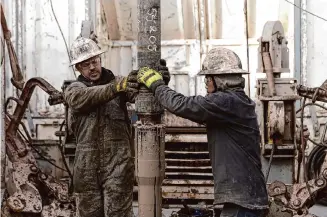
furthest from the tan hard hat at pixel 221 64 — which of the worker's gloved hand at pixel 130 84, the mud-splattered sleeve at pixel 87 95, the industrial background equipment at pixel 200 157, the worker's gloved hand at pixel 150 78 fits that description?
the industrial background equipment at pixel 200 157

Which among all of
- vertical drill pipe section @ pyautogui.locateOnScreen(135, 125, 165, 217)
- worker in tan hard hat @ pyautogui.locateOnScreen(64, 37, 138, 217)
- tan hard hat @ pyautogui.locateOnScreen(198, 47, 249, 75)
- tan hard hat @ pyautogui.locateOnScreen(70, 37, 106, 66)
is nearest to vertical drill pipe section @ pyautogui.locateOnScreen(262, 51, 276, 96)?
worker in tan hard hat @ pyautogui.locateOnScreen(64, 37, 138, 217)

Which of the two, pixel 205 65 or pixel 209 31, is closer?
pixel 205 65

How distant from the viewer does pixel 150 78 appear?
514cm

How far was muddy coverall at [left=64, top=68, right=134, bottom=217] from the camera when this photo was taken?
589 centimetres

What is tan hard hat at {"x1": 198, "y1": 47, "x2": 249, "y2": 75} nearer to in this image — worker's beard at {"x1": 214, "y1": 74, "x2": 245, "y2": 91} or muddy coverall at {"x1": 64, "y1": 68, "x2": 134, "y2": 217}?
worker's beard at {"x1": 214, "y1": 74, "x2": 245, "y2": 91}

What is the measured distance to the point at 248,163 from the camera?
5.11 m

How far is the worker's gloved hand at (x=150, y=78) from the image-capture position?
16.8 ft

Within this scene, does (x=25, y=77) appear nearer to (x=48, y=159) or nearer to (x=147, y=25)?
(x=48, y=159)

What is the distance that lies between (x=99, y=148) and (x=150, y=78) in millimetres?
1005

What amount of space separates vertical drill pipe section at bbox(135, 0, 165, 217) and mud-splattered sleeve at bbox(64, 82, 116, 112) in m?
0.39

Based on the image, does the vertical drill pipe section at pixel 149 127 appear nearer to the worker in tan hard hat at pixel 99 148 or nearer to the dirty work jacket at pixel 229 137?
the dirty work jacket at pixel 229 137

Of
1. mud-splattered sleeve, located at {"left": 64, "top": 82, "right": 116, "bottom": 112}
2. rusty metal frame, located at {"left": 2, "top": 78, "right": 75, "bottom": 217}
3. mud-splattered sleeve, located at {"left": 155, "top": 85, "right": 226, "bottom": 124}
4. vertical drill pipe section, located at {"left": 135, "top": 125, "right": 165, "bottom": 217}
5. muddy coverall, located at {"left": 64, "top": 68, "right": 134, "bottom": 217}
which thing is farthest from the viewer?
rusty metal frame, located at {"left": 2, "top": 78, "right": 75, "bottom": 217}

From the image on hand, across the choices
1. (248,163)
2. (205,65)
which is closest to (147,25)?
(205,65)

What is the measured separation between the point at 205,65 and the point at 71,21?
441cm
